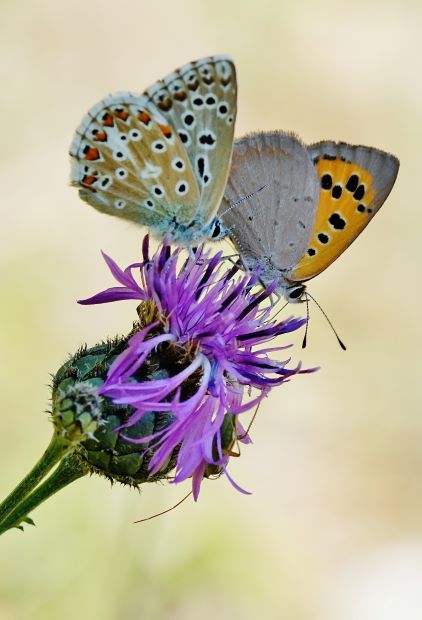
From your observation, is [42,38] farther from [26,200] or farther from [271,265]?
[271,265]

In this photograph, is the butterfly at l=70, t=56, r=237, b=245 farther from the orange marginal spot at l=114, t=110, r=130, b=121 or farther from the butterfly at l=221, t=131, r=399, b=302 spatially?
the butterfly at l=221, t=131, r=399, b=302

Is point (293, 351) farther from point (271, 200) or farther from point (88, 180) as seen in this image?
point (88, 180)

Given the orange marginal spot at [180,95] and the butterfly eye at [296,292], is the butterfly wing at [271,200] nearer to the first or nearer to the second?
the butterfly eye at [296,292]

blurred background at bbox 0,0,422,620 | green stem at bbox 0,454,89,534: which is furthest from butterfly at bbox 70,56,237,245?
blurred background at bbox 0,0,422,620

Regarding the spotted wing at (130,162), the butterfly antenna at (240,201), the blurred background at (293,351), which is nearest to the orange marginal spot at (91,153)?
→ the spotted wing at (130,162)

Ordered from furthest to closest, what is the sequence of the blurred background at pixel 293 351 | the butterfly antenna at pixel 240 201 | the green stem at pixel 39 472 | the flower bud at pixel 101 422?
1. the blurred background at pixel 293 351
2. the butterfly antenna at pixel 240 201
3. the green stem at pixel 39 472
4. the flower bud at pixel 101 422

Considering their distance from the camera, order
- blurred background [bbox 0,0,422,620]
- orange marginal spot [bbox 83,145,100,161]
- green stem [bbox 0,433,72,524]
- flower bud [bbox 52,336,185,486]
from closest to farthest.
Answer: flower bud [bbox 52,336,185,486]
green stem [bbox 0,433,72,524]
orange marginal spot [bbox 83,145,100,161]
blurred background [bbox 0,0,422,620]

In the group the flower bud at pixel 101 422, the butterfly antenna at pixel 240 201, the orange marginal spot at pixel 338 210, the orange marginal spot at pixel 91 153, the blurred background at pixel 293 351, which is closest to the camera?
the flower bud at pixel 101 422

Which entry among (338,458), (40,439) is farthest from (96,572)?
(338,458)
